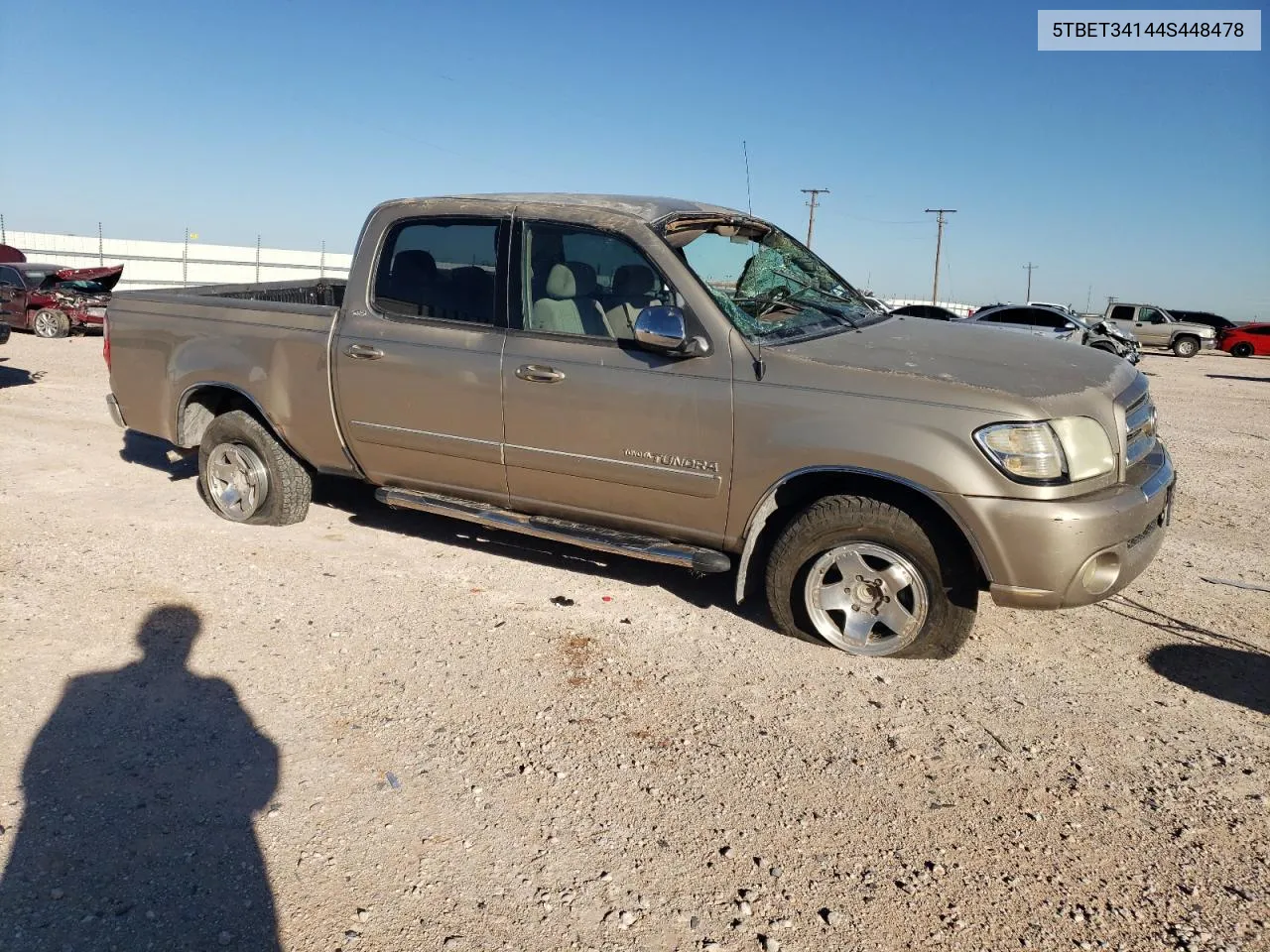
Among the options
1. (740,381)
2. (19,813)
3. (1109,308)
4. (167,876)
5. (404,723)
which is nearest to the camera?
(167,876)

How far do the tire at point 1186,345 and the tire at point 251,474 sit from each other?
34211mm

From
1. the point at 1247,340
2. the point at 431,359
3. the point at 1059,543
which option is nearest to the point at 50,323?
the point at 431,359

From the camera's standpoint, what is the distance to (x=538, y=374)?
4398 millimetres

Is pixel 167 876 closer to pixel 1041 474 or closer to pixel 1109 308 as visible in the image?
pixel 1041 474

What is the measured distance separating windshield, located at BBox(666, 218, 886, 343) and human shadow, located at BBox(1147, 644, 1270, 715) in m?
2.12

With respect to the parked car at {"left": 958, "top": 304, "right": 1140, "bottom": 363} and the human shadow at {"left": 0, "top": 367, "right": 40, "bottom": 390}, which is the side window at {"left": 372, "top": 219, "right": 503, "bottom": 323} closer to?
the human shadow at {"left": 0, "top": 367, "right": 40, "bottom": 390}

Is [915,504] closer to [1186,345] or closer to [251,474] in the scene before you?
[251,474]

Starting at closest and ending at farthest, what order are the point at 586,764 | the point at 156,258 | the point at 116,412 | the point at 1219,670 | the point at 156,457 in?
the point at 586,764 → the point at 1219,670 → the point at 116,412 → the point at 156,457 → the point at 156,258

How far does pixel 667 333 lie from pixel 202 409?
3.52 m

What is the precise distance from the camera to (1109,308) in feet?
114

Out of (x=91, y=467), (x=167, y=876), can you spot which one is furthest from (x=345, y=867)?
(x=91, y=467)

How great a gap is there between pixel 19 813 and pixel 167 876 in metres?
0.64

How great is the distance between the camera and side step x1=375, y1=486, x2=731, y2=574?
4.16m

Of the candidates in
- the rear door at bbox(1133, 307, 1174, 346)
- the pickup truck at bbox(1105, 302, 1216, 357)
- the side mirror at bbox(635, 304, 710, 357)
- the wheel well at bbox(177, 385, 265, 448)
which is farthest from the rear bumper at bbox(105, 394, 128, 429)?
the rear door at bbox(1133, 307, 1174, 346)
